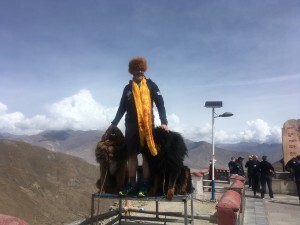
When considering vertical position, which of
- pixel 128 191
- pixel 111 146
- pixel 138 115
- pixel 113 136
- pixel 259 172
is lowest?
pixel 128 191

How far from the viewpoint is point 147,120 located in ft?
14.4

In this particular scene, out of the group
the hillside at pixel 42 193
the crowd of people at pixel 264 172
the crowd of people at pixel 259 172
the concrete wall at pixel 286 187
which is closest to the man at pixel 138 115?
the crowd of people at pixel 264 172

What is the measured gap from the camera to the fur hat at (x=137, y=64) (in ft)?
15.8

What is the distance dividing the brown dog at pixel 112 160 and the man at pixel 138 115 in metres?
0.12

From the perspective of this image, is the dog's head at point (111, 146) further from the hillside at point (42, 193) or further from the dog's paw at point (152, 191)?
the hillside at point (42, 193)

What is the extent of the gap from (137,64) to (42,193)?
102 ft

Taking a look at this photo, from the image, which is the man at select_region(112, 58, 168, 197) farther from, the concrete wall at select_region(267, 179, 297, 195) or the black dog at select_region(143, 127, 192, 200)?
the concrete wall at select_region(267, 179, 297, 195)

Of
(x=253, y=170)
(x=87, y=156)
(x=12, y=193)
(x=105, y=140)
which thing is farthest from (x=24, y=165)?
(x=87, y=156)

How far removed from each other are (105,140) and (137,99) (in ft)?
2.29

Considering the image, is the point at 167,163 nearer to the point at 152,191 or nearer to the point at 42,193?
the point at 152,191

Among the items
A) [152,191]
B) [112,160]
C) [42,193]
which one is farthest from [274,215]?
[42,193]

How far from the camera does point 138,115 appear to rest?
441cm

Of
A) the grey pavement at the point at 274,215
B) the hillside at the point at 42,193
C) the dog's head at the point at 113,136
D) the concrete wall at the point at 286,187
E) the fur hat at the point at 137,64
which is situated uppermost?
the fur hat at the point at 137,64

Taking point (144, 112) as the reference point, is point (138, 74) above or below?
above
